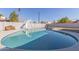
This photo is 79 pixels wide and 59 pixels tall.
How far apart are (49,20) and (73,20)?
1.55 feet

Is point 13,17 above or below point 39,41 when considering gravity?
above

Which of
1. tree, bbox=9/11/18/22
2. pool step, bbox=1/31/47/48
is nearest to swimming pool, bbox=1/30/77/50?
pool step, bbox=1/31/47/48

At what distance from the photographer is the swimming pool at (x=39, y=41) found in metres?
3.96

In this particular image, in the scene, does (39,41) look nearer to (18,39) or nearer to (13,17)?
(18,39)

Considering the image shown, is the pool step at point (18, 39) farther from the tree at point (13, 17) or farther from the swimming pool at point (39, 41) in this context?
the tree at point (13, 17)

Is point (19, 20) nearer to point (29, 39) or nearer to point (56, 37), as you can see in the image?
point (29, 39)

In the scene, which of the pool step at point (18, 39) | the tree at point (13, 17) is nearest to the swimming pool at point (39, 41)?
the pool step at point (18, 39)

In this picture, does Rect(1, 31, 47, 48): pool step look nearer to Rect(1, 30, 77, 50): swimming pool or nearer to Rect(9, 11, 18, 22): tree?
Rect(1, 30, 77, 50): swimming pool

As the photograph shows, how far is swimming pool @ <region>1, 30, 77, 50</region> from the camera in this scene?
3.96 meters

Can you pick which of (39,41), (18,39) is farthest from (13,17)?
(39,41)

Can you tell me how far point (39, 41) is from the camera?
4.00 meters

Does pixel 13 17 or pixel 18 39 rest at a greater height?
pixel 13 17
